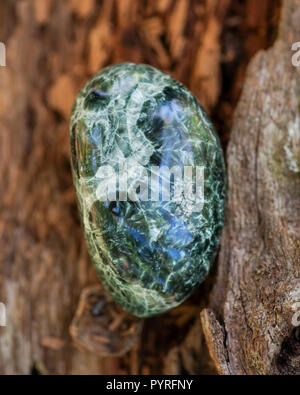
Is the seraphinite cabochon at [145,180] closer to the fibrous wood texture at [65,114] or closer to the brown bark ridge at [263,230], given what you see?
the brown bark ridge at [263,230]

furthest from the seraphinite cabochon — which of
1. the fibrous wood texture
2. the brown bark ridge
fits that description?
the fibrous wood texture

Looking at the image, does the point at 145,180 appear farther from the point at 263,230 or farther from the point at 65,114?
the point at 65,114

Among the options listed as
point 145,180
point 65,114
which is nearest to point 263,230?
point 145,180

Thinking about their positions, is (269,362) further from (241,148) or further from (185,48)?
(185,48)

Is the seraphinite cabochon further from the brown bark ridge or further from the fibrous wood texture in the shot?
the fibrous wood texture
